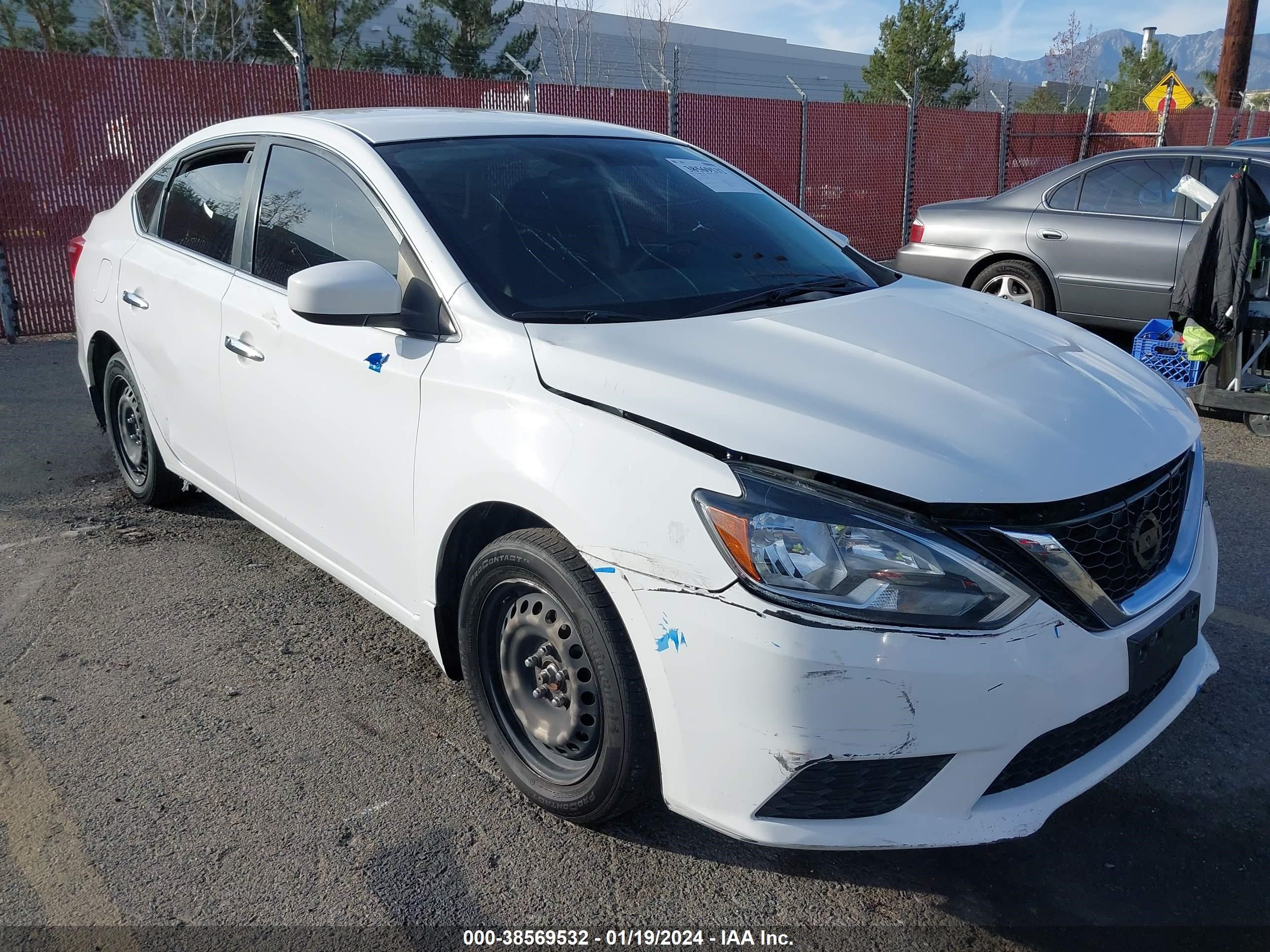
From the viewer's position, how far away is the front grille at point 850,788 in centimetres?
200

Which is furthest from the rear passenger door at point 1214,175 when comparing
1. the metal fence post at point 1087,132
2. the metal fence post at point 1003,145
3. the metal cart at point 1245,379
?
the metal fence post at point 1087,132

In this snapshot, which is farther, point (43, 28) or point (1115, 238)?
point (43, 28)

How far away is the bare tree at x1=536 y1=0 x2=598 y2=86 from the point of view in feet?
101

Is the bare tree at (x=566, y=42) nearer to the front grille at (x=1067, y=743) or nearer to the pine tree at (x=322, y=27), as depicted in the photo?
the pine tree at (x=322, y=27)

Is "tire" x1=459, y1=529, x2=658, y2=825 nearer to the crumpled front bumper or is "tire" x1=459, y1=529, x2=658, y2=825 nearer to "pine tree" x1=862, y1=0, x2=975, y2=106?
the crumpled front bumper

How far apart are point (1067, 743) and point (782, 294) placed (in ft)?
4.89

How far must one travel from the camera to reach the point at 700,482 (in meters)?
2.03

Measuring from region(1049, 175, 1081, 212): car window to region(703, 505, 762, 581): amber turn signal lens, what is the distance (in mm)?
7090

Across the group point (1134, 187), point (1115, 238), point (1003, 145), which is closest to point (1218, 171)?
point (1134, 187)

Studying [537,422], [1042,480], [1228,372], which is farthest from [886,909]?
[1228,372]

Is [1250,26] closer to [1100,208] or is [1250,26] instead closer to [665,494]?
[1100,208]

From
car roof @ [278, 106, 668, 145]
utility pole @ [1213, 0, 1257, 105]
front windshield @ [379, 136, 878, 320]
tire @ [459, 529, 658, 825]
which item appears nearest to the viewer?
tire @ [459, 529, 658, 825]

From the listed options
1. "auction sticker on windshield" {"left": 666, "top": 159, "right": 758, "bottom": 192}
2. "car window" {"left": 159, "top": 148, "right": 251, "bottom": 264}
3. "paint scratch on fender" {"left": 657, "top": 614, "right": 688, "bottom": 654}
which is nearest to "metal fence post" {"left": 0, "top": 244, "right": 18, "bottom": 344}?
"car window" {"left": 159, "top": 148, "right": 251, "bottom": 264}

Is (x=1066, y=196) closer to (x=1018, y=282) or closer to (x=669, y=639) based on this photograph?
(x=1018, y=282)
